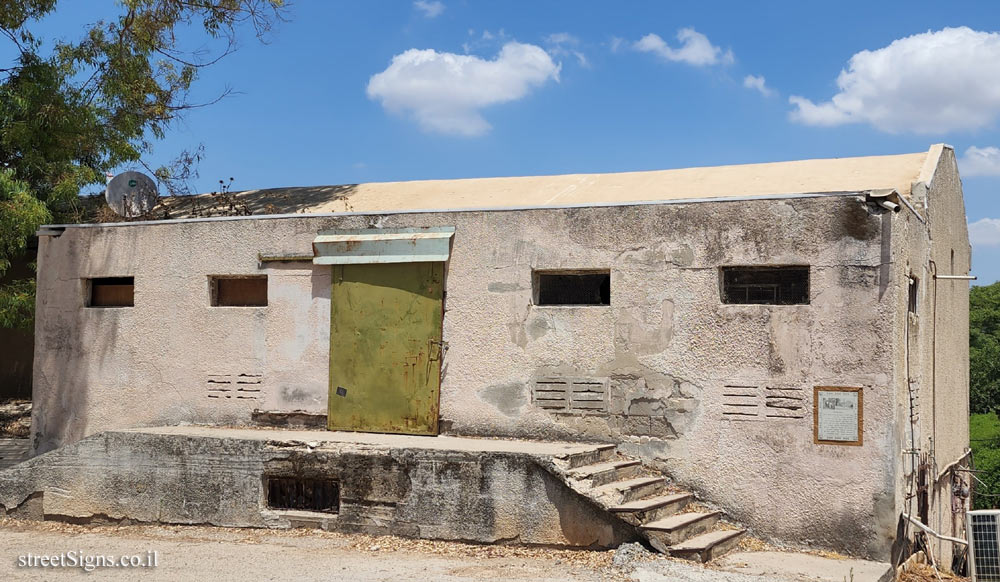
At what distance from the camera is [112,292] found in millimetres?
11328

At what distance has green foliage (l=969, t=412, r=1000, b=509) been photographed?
93.5ft

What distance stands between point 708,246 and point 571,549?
3044mm

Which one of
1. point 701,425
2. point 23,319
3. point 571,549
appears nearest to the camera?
point 571,549

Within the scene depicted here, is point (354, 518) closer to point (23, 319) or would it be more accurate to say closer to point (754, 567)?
point (754, 567)

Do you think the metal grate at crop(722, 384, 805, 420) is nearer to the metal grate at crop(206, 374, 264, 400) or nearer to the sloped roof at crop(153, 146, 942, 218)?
the sloped roof at crop(153, 146, 942, 218)

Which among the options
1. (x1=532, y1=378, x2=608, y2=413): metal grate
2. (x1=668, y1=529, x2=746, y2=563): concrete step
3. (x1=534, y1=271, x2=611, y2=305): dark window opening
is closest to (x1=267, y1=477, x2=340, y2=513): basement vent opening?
(x1=532, y1=378, x2=608, y2=413): metal grate

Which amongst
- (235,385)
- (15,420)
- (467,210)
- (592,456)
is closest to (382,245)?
(467,210)

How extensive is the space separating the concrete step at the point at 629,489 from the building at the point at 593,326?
0.29 meters

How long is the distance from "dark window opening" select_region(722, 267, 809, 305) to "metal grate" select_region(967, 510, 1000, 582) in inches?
92.1

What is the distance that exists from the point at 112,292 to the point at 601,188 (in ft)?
19.7

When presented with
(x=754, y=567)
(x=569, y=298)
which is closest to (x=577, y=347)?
(x=569, y=298)

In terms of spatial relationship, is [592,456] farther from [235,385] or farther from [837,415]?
[235,385]

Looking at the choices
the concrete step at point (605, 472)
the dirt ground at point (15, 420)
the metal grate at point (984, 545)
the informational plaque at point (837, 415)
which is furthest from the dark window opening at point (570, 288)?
the dirt ground at point (15, 420)

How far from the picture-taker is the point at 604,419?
916cm
